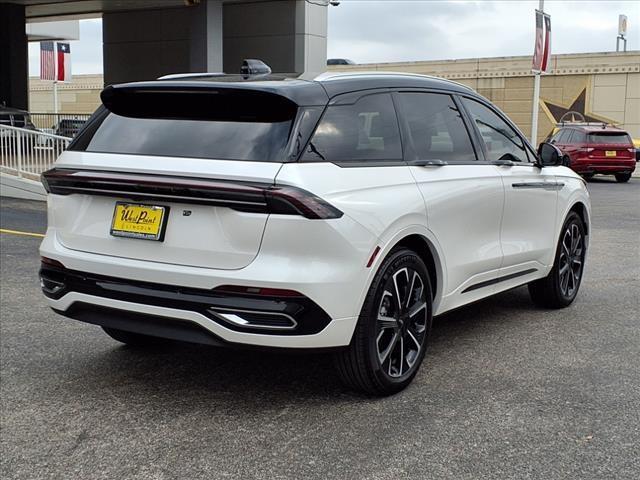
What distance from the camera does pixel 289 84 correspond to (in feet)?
13.0

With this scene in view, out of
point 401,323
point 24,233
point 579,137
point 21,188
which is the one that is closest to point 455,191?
point 401,323

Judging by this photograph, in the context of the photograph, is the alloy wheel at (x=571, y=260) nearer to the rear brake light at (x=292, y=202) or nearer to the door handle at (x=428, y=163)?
the door handle at (x=428, y=163)

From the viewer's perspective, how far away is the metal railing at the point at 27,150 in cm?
1401

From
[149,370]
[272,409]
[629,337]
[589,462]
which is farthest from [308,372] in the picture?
[629,337]

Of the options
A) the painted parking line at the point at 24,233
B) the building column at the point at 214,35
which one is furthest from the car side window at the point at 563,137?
the painted parking line at the point at 24,233

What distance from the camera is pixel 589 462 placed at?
11.2 ft

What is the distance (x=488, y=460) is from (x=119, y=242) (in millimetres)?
2014

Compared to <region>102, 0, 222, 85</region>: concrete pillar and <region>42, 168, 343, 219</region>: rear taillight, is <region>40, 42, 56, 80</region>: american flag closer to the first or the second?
<region>102, 0, 222, 85</region>: concrete pillar

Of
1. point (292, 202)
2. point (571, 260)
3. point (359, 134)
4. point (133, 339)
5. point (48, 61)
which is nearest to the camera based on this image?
point (292, 202)

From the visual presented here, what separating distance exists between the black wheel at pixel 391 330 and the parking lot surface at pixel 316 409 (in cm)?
15

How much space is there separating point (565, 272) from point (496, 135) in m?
1.48

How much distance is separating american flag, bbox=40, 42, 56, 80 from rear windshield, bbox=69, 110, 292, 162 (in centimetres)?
3394

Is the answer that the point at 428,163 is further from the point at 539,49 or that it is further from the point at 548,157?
the point at 539,49

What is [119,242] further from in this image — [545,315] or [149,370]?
[545,315]
